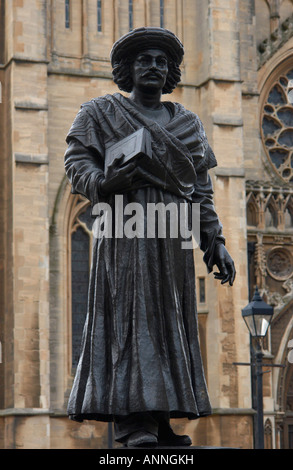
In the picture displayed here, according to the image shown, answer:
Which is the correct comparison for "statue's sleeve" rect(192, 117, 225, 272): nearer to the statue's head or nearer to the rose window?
the statue's head

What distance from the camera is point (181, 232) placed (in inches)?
183

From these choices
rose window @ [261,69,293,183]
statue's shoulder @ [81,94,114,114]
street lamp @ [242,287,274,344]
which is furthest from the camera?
rose window @ [261,69,293,183]

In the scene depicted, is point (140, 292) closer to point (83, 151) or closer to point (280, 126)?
point (83, 151)

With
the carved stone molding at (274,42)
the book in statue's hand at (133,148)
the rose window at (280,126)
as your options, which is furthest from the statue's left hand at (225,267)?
the carved stone molding at (274,42)

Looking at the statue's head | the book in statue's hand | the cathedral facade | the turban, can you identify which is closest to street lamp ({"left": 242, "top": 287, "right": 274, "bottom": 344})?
the statue's head

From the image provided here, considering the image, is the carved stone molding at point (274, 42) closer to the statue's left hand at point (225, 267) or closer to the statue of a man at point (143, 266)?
the statue of a man at point (143, 266)

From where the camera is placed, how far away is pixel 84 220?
2236 centimetres

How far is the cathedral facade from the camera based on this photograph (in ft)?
68.0

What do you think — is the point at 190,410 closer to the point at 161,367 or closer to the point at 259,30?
the point at 161,367

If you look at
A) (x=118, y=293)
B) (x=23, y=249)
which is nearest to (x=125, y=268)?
(x=118, y=293)

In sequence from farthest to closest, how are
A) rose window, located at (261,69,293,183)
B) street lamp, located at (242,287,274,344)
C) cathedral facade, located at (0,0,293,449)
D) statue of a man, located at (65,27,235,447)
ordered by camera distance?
rose window, located at (261,69,293,183) < cathedral facade, located at (0,0,293,449) < street lamp, located at (242,287,274,344) < statue of a man, located at (65,27,235,447)

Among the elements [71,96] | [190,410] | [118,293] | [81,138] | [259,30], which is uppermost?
[259,30]

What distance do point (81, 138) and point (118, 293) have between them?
71cm

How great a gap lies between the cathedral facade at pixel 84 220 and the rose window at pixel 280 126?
0.72m
